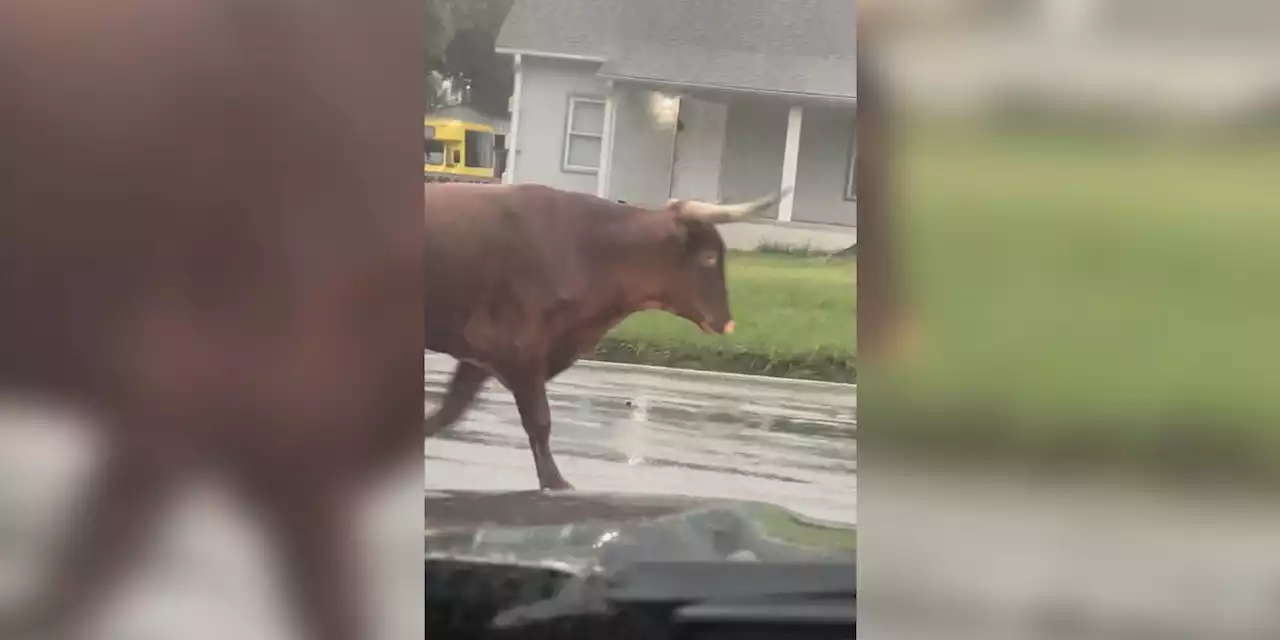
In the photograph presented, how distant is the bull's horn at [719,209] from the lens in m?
1.15

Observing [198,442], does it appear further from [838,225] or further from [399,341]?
[838,225]

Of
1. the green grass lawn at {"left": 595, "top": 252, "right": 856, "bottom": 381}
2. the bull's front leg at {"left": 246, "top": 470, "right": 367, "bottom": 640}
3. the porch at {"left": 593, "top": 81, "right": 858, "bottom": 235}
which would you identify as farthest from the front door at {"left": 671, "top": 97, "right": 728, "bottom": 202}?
the bull's front leg at {"left": 246, "top": 470, "right": 367, "bottom": 640}

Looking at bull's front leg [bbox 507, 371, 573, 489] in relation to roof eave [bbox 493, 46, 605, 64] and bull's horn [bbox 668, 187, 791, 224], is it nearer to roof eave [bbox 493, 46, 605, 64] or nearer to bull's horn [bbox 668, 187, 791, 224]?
bull's horn [bbox 668, 187, 791, 224]

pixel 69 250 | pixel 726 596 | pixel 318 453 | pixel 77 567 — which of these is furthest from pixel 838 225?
pixel 77 567

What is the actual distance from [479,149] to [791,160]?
460 mm

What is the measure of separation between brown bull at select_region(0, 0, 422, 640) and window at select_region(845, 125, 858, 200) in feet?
2.07

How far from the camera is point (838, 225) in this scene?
1138mm

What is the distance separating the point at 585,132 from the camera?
1.15 meters

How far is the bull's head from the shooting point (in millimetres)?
1160

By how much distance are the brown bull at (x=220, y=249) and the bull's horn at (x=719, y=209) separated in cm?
39

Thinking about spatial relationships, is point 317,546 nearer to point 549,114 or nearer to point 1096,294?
point 549,114

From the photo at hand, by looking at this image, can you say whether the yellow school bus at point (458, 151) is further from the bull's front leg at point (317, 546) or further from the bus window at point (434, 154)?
the bull's front leg at point (317, 546)

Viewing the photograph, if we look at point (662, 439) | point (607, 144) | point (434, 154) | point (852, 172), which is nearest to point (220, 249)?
point (434, 154)

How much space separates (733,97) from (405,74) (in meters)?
0.48
